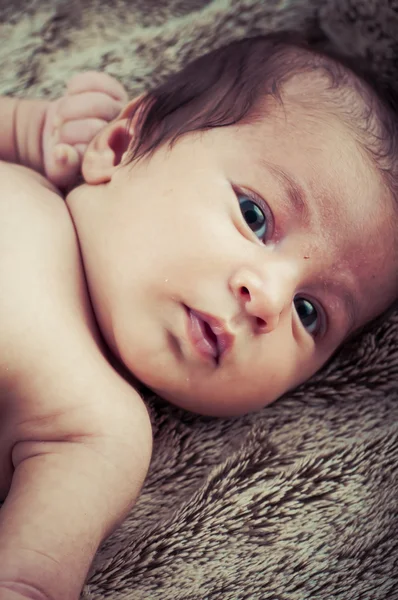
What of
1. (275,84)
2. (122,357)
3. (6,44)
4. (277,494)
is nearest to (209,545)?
(277,494)

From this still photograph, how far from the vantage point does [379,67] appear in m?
1.41

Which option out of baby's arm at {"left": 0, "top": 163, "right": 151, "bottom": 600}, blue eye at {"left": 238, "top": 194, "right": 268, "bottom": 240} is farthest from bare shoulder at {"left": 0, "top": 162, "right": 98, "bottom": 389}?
blue eye at {"left": 238, "top": 194, "right": 268, "bottom": 240}

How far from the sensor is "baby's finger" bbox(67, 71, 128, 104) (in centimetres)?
139

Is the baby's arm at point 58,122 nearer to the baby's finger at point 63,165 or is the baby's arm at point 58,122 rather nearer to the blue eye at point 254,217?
the baby's finger at point 63,165

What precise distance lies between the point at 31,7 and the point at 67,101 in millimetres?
298

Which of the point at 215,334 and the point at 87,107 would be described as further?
the point at 87,107

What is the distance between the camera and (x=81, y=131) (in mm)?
1324

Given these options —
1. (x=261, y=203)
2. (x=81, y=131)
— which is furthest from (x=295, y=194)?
(x=81, y=131)

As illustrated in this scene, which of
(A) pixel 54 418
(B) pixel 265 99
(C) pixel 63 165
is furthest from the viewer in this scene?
(C) pixel 63 165

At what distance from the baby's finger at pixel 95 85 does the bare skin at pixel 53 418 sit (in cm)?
31

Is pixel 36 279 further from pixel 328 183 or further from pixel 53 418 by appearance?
pixel 328 183

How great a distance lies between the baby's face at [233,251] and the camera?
3.41ft

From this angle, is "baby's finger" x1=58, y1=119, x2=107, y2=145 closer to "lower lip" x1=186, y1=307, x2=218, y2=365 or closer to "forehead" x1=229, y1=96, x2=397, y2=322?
"forehead" x1=229, y1=96, x2=397, y2=322

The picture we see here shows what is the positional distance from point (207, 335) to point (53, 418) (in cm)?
23
